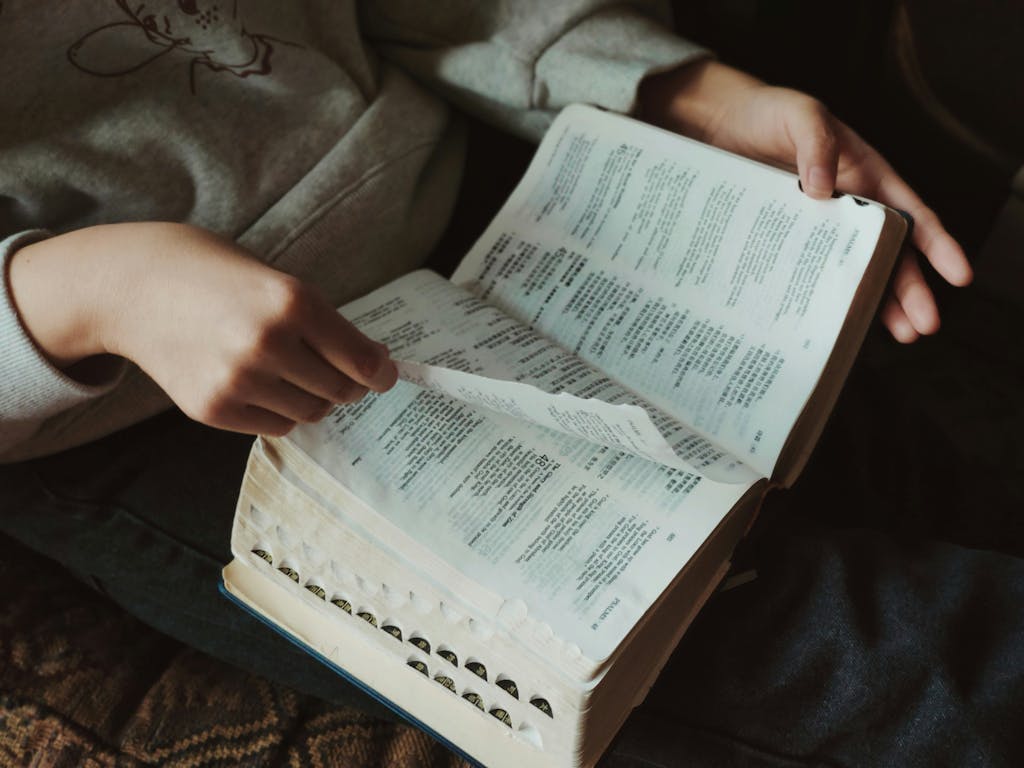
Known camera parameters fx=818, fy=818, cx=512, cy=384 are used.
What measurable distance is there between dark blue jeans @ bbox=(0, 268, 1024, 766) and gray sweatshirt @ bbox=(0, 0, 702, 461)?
56mm

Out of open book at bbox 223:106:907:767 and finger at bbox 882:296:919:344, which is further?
finger at bbox 882:296:919:344

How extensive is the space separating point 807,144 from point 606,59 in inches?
7.3

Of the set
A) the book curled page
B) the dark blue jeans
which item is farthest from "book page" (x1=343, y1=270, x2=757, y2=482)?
the dark blue jeans

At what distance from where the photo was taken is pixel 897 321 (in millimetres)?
552

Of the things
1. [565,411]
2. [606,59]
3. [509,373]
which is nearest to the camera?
[565,411]

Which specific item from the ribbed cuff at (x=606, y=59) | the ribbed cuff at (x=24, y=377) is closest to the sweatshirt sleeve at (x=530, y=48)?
the ribbed cuff at (x=606, y=59)

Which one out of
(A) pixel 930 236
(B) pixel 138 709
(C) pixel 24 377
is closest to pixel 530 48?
(A) pixel 930 236

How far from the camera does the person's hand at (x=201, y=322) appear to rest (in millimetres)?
397

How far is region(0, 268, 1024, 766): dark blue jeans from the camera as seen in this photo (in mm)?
448

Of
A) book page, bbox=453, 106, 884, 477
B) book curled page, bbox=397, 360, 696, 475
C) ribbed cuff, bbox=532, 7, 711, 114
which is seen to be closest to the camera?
book curled page, bbox=397, 360, 696, 475

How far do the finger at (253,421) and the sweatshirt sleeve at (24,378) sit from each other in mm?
107

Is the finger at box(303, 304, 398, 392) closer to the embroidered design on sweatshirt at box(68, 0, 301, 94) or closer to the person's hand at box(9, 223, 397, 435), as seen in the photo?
the person's hand at box(9, 223, 397, 435)

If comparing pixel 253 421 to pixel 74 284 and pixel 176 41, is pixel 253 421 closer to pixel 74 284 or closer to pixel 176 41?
pixel 74 284

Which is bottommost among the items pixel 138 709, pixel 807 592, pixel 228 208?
pixel 138 709
